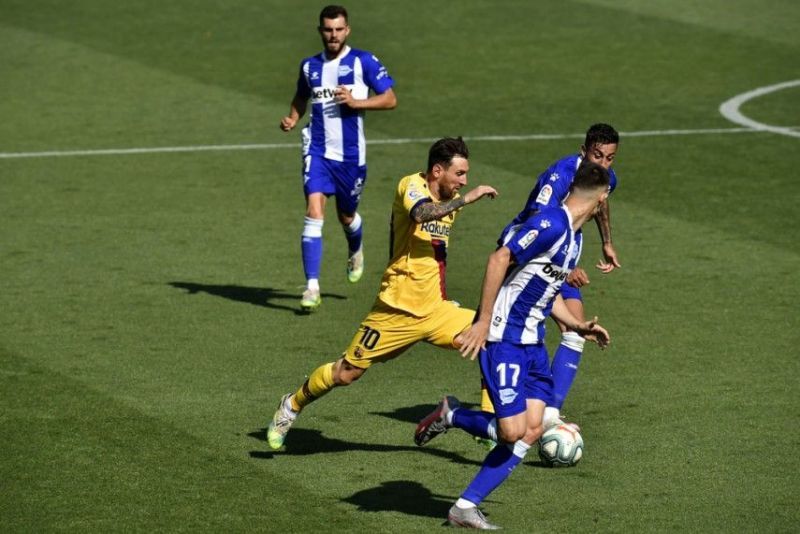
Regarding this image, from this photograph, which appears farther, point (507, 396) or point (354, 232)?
point (354, 232)

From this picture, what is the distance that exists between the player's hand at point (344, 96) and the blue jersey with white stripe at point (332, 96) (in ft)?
1.07

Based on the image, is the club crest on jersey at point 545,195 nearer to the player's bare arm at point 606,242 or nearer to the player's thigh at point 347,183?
the player's bare arm at point 606,242

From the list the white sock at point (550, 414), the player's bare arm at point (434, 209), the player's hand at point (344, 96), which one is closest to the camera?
the player's bare arm at point (434, 209)

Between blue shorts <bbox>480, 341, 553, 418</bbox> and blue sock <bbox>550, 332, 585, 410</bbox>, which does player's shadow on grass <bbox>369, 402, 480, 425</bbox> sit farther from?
blue shorts <bbox>480, 341, 553, 418</bbox>

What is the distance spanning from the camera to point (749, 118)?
21984 millimetres

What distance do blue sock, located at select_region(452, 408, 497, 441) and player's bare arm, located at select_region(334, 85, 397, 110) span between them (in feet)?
17.0

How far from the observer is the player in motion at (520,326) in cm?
919

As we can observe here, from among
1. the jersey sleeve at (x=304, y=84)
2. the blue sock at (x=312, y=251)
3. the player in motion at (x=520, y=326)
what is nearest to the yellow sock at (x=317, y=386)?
the player in motion at (x=520, y=326)

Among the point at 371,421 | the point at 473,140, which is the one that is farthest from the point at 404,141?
the point at 371,421

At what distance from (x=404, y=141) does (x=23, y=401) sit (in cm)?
1001

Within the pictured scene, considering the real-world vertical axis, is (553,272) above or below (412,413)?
above

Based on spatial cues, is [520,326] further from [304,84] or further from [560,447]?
[304,84]

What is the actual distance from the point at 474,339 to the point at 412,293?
170 cm

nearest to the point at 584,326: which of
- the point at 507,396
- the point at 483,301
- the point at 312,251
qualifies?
the point at 507,396
